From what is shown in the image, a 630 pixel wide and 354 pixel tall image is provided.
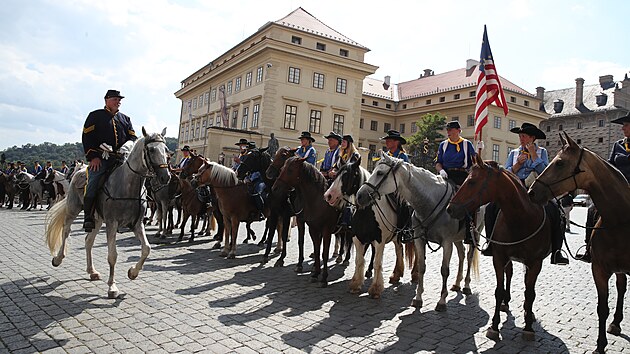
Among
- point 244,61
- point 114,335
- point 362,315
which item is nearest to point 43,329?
point 114,335

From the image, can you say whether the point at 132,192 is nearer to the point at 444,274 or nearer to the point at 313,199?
the point at 313,199

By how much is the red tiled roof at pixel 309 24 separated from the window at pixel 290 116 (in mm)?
7947

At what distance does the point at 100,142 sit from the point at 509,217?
6195 mm

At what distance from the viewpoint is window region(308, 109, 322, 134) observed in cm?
4081

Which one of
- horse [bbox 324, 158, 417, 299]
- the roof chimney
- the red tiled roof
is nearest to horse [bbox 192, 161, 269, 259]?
horse [bbox 324, 158, 417, 299]

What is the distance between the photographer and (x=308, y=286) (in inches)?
288

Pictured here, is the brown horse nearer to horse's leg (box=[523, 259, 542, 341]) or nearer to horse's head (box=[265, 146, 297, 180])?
horse's leg (box=[523, 259, 542, 341])

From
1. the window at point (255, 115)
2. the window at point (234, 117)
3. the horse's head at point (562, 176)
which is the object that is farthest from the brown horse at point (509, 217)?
the window at point (234, 117)

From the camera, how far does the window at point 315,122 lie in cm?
4081

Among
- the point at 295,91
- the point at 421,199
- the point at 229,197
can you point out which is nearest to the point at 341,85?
the point at 295,91

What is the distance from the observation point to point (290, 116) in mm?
39688

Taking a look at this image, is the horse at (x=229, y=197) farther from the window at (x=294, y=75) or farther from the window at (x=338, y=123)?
the window at (x=338, y=123)

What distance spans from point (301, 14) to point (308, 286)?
41702mm

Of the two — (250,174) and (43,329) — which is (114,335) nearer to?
(43,329)
